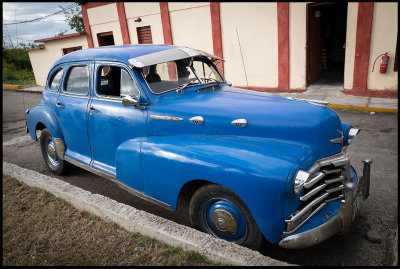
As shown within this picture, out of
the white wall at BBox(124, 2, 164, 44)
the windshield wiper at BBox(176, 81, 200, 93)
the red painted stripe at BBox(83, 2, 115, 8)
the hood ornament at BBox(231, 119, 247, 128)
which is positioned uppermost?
the red painted stripe at BBox(83, 2, 115, 8)

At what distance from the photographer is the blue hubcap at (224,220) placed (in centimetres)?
246

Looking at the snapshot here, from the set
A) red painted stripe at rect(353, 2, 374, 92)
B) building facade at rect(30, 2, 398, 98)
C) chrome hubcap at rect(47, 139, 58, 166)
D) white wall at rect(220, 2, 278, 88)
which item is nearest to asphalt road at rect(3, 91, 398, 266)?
chrome hubcap at rect(47, 139, 58, 166)

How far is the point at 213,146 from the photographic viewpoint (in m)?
2.56

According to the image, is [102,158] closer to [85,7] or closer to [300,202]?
[300,202]

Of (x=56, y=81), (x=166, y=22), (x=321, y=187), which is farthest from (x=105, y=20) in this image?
(x=321, y=187)

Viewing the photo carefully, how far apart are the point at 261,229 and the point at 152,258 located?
950 millimetres

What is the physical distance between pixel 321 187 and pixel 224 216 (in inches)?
32.7

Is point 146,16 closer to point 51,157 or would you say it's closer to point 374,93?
point 374,93

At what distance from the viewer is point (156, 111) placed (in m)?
3.03

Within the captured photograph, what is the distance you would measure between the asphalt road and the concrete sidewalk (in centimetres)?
32

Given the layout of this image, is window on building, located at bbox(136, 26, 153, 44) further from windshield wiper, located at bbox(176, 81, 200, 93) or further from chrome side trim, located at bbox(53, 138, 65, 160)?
windshield wiper, located at bbox(176, 81, 200, 93)

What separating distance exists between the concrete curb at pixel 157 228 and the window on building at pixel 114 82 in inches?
49.1

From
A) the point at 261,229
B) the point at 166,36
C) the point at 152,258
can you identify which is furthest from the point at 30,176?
the point at 166,36

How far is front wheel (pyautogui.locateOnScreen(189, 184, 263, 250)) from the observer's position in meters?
2.41
